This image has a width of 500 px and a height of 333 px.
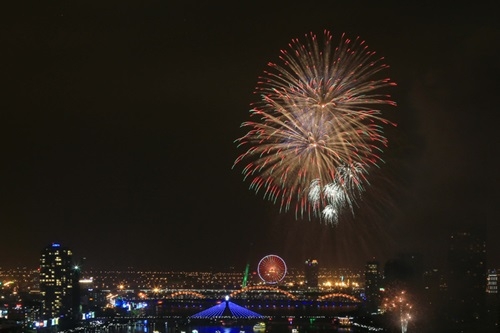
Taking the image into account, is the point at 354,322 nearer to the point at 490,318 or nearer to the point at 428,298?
the point at 428,298

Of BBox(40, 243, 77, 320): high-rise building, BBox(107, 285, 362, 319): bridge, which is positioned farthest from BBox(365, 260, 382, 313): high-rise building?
BBox(40, 243, 77, 320): high-rise building

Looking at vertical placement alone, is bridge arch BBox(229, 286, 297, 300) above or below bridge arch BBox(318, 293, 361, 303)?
above

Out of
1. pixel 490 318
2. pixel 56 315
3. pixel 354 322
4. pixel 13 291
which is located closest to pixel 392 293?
pixel 354 322

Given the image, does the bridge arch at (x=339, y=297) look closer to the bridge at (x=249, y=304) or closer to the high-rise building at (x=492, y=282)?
the bridge at (x=249, y=304)

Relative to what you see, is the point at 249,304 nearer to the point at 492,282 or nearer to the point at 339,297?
the point at 339,297

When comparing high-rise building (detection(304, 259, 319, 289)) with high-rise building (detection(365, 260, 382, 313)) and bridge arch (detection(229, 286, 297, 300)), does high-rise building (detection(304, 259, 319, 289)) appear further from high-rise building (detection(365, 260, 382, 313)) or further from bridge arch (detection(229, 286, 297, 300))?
high-rise building (detection(365, 260, 382, 313))

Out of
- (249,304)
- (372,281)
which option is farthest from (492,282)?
(249,304)

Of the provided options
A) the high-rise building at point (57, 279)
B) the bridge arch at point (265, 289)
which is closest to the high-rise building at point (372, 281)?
the bridge arch at point (265, 289)

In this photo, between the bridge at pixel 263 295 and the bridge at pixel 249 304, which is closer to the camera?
the bridge at pixel 249 304
